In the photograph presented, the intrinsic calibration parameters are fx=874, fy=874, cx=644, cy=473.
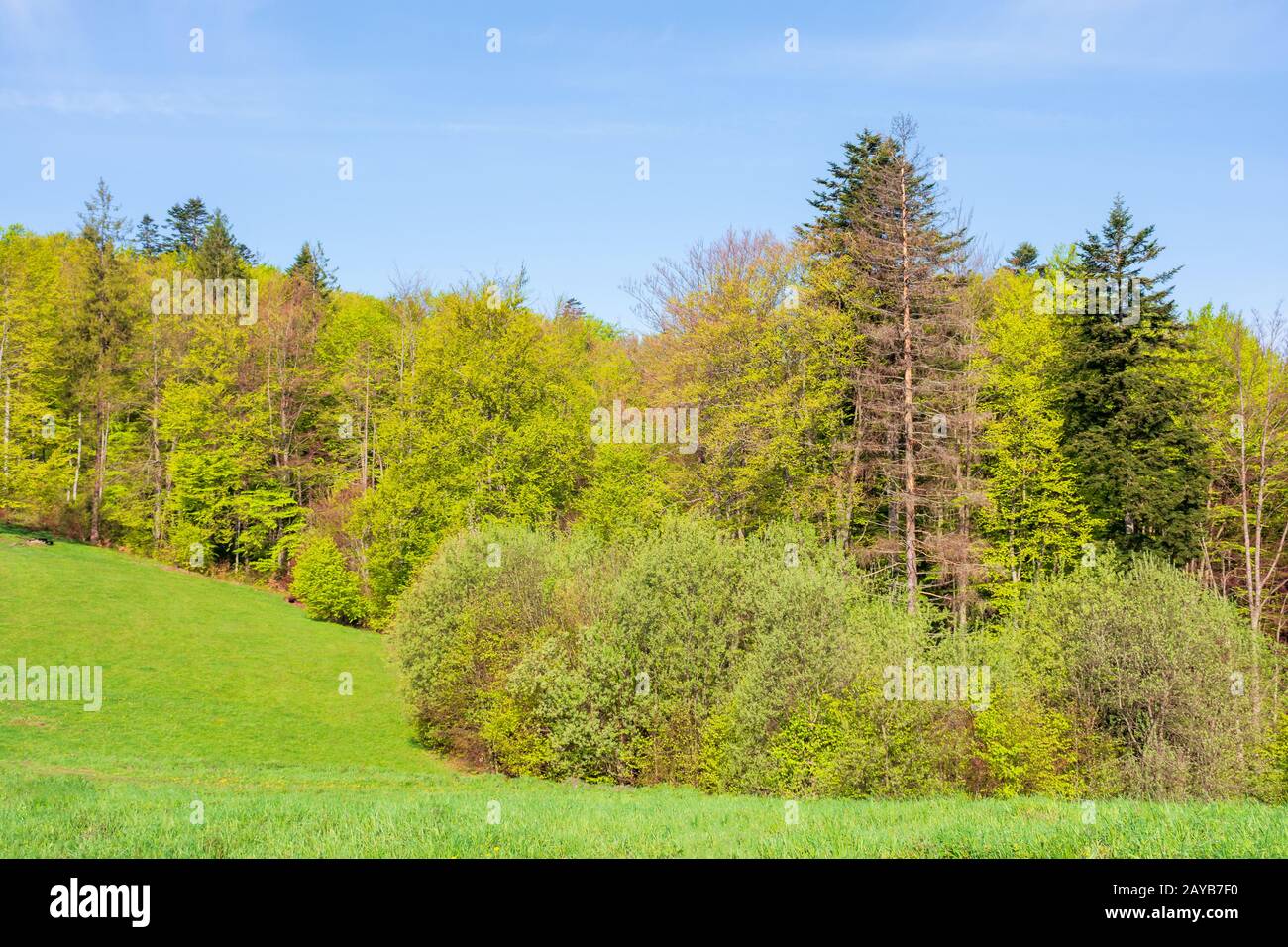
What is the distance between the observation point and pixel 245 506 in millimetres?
56031

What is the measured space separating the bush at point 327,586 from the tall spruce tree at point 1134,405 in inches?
1488

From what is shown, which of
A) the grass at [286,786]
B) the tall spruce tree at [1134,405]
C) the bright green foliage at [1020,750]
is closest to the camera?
the grass at [286,786]

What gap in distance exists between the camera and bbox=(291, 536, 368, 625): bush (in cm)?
4847

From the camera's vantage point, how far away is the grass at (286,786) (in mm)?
9180

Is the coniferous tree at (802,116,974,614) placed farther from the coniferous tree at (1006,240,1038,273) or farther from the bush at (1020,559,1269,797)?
the coniferous tree at (1006,240,1038,273)

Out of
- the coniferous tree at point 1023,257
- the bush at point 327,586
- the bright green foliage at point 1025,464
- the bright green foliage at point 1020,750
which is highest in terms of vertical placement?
the coniferous tree at point 1023,257

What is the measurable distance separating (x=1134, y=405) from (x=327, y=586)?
1615 inches

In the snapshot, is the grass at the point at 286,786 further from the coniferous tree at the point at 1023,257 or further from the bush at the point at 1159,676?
the coniferous tree at the point at 1023,257

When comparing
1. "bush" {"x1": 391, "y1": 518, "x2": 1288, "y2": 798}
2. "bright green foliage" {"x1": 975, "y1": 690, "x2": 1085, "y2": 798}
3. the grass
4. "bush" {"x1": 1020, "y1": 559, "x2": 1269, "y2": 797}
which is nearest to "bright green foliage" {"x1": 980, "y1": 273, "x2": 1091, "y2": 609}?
"bush" {"x1": 391, "y1": 518, "x2": 1288, "y2": 798}

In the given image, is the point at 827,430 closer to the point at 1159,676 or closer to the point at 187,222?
the point at 1159,676

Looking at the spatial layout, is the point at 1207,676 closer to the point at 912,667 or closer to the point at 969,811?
the point at 912,667

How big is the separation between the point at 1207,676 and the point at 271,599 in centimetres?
4468

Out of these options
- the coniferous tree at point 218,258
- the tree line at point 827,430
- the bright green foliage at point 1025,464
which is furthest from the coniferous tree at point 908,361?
the coniferous tree at point 218,258
